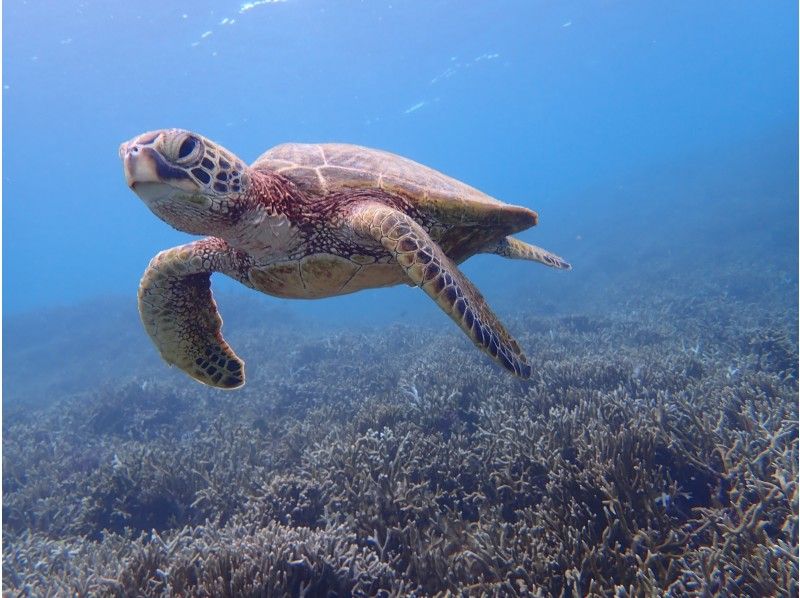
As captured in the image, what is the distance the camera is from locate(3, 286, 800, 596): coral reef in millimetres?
3051

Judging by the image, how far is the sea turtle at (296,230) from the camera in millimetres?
2506

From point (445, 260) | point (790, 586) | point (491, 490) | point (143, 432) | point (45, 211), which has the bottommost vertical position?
point (143, 432)

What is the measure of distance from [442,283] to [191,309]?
2.51 meters

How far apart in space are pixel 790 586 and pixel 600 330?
35.0 ft

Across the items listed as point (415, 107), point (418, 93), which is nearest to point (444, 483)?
point (418, 93)

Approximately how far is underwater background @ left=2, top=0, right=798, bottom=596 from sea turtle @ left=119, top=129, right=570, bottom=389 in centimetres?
162

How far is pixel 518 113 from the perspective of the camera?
2591 inches

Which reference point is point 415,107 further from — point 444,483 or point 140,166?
point 140,166

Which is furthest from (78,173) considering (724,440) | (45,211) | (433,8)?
(724,440)

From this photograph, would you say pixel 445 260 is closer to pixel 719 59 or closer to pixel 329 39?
pixel 329 39

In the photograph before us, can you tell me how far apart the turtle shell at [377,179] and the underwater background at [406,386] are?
7.63 feet

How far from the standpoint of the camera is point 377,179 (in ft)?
11.5

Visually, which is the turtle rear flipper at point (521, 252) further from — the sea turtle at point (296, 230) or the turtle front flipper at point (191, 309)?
the turtle front flipper at point (191, 309)

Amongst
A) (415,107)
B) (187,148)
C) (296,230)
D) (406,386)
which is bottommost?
(406,386)
